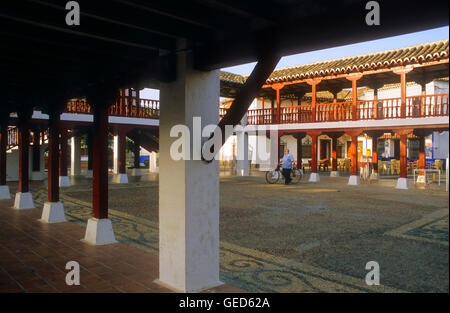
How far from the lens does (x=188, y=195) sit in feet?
11.3

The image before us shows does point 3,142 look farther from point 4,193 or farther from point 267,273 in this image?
point 267,273

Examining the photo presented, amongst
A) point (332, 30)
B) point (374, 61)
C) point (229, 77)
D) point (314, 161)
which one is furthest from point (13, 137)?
point (332, 30)

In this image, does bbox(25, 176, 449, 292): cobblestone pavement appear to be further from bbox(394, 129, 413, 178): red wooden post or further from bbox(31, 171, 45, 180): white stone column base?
bbox(31, 171, 45, 180): white stone column base

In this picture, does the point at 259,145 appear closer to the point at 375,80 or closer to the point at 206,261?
the point at 375,80

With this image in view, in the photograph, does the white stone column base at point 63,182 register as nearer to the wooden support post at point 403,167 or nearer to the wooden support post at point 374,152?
the wooden support post at point 403,167

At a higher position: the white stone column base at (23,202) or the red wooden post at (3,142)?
the red wooden post at (3,142)

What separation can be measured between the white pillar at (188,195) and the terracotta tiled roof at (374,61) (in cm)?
1214

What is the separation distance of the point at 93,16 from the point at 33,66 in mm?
2330

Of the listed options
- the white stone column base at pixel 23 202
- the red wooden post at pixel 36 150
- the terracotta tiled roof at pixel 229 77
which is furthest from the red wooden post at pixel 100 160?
the terracotta tiled roof at pixel 229 77

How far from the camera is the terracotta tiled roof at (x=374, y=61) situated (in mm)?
13188

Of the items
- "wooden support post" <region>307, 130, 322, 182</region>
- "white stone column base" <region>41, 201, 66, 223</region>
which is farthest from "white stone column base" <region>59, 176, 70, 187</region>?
"wooden support post" <region>307, 130, 322, 182</region>

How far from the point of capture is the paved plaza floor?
391 cm

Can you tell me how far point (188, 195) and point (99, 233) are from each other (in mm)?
2699
